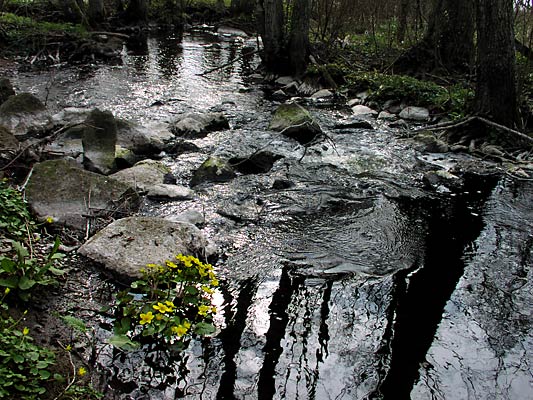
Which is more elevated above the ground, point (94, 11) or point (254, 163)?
point (94, 11)

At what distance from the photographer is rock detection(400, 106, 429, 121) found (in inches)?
396

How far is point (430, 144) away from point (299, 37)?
6049 millimetres

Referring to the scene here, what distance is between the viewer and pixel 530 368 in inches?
138

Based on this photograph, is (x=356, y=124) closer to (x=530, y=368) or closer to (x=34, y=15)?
(x=530, y=368)

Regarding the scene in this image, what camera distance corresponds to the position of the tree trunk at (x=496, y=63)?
793 centimetres

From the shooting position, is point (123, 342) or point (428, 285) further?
point (428, 285)

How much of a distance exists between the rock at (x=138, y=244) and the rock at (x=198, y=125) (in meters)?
4.10

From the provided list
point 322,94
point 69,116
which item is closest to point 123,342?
point 69,116

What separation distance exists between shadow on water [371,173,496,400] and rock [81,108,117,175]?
403cm

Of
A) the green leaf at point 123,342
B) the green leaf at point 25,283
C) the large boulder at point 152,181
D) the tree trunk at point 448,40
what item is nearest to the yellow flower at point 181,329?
the green leaf at point 123,342

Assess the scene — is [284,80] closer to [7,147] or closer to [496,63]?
[496,63]

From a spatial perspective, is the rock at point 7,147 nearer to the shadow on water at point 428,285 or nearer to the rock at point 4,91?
the rock at point 4,91

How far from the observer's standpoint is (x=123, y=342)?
10.5 ft

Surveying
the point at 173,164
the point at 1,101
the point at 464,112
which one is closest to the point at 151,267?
the point at 173,164
